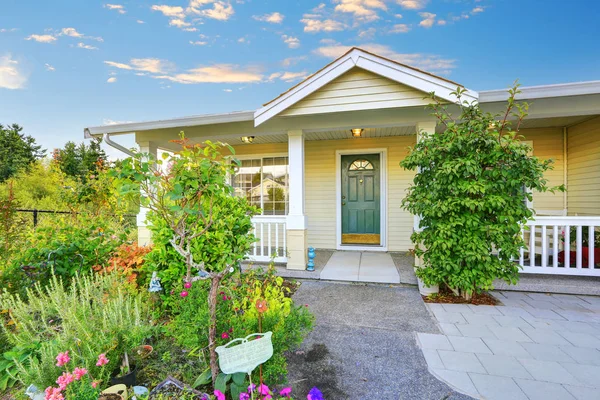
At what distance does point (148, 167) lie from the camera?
4.60ft

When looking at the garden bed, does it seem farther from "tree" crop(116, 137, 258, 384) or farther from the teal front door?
"tree" crop(116, 137, 258, 384)

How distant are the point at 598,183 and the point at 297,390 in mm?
5567

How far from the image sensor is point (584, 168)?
433 cm

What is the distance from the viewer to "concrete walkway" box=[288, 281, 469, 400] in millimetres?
1657

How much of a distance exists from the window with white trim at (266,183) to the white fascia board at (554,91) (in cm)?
400

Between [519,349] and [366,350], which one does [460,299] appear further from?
[366,350]

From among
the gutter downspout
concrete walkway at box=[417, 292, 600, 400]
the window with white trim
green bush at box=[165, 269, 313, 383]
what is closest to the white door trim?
the window with white trim

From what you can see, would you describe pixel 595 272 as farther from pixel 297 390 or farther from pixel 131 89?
pixel 131 89

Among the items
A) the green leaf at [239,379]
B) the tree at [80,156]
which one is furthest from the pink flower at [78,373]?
the tree at [80,156]

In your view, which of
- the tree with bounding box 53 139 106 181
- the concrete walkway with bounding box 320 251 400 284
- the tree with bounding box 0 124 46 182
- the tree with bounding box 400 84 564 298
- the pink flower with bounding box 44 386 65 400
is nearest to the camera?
the pink flower with bounding box 44 386 65 400

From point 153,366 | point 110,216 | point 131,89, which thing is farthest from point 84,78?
point 153,366

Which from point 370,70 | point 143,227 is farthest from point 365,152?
point 143,227

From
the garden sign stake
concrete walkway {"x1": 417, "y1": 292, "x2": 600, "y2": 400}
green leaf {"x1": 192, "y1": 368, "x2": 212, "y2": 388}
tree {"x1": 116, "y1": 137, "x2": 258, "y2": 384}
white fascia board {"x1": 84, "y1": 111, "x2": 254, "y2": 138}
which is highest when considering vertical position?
white fascia board {"x1": 84, "y1": 111, "x2": 254, "y2": 138}

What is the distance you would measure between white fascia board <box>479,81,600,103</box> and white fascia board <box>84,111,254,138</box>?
347 cm
